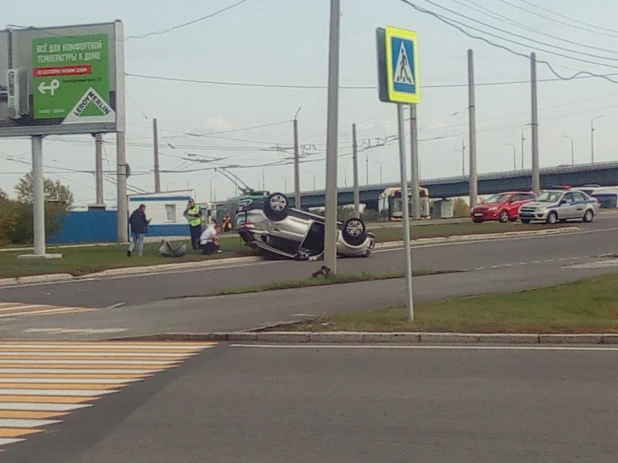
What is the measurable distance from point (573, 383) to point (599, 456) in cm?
291

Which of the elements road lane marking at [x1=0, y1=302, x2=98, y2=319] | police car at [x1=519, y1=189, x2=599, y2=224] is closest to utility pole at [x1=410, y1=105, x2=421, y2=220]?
police car at [x1=519, y1=189, x2=599, y2=224]

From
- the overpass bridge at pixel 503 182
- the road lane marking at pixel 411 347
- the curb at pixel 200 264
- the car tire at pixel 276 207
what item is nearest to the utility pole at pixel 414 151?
the curb at pixel 200 264

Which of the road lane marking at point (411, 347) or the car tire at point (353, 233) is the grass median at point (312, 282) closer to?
the car tire at point (353, 233)

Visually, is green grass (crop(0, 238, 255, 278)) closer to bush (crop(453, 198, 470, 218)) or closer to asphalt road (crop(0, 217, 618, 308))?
asphalt road (crop(0, 217, 618, 308))

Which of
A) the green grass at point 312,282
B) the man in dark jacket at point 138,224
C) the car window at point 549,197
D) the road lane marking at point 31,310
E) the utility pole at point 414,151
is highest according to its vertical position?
the utility pole at point 414,151

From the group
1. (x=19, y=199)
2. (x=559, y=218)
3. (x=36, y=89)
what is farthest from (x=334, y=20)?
(x=19, y=199)

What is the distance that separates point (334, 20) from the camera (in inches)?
874

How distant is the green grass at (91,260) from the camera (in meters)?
26.2

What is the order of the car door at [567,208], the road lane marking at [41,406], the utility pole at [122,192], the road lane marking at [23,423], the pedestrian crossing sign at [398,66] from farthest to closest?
the car door at [567,208] → the utility pole at [122,192] → the pedestrian crossing sign at [398,66] → the road lane marking at [41,406] → the road lane marking at [23,423]

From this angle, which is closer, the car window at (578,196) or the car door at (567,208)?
the car door at (567,208)

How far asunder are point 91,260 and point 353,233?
27.2 feet

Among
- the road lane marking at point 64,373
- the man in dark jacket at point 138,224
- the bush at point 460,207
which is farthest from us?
the bush at point 460,207

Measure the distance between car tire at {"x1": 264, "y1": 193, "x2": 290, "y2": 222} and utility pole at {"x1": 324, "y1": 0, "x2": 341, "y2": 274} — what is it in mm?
6660

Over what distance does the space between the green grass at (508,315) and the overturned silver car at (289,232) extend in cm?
1200
